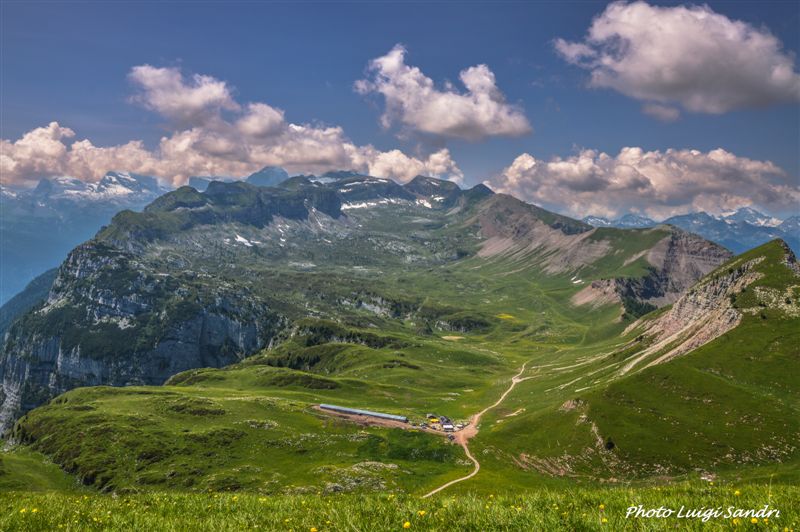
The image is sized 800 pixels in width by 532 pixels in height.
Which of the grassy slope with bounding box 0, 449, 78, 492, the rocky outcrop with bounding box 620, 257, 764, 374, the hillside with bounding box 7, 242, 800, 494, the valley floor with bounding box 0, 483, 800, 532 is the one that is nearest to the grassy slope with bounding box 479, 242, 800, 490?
the hillside with bounding box 7, 242, 800, 494

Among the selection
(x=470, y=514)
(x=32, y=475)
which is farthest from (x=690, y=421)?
(x=32, y=475)

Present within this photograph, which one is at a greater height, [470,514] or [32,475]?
[470,514]

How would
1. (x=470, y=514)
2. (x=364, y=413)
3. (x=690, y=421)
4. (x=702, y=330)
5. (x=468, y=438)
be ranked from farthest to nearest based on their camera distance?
(x=702, y=330)
(x=364, y=413)
(x=468, y=438)
(x=690, y=421)
(x=470, y=514)

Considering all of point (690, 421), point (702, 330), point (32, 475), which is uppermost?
point (702, 330)

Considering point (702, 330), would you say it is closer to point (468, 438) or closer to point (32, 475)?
point (468, 438)

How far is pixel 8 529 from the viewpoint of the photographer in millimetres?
12531

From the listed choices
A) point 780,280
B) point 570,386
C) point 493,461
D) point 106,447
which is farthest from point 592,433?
point 106,447

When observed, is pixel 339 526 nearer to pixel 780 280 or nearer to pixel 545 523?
pixel 545 523

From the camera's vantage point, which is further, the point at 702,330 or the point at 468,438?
the point at 702,330

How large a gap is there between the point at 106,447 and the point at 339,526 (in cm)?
16985

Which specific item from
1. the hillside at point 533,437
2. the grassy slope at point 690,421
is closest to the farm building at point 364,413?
the hillside at point 533,437

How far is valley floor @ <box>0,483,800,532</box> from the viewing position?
1040cm

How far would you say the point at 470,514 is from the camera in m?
11.7

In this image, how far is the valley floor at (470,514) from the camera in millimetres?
10398
